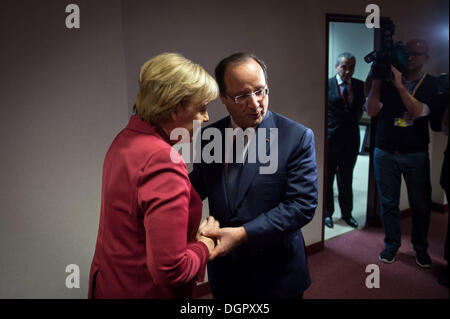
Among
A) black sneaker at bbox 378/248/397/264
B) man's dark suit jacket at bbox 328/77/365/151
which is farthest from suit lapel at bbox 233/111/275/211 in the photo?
man's dark suit jacket at bbox 328/77/365/151

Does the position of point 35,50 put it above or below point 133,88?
above

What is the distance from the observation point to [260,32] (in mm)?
2225

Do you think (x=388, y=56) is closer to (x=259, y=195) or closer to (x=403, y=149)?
(x=403, y=149)

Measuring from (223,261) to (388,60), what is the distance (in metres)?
1.68

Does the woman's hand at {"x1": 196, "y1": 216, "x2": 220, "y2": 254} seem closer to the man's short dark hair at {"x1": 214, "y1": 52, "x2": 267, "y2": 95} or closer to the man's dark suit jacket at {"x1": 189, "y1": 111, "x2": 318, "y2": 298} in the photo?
the man's dark suit jacket at {"x1": 189, "y1": 111, "x2": 318, "y2": 298}

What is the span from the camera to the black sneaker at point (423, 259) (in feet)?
8.22

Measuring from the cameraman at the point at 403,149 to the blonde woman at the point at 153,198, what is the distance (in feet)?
5.93

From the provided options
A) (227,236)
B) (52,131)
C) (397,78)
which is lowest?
(227,236)

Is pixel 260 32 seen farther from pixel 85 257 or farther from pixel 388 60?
pixel 85 257

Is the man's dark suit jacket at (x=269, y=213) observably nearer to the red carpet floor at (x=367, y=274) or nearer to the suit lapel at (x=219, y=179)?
the suit lapel at (x=219, y=179)

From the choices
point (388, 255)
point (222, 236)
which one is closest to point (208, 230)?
point (222, 236)

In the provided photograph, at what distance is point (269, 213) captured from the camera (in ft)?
3.84

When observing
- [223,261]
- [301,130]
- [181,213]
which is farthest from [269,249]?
[181,213]

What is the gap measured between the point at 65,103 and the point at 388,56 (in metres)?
1.89
